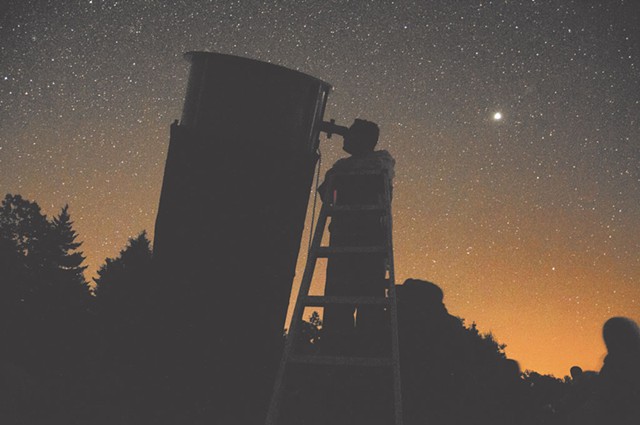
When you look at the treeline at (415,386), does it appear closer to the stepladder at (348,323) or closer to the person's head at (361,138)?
the stepladder at (348,323)

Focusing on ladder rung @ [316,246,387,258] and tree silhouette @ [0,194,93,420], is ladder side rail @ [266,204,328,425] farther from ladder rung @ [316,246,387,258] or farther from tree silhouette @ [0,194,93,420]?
tree silhouette @ [0,194,93,420]

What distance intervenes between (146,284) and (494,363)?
8.94 feet

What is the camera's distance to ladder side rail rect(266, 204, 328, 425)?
2.63 meters

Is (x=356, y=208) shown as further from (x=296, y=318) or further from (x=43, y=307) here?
(x=43, y=307)

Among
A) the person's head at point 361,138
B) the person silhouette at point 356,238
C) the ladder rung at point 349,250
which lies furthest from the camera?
the person's head at point 361,138

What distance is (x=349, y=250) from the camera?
11.0 ft

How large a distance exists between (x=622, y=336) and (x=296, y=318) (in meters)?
2.16

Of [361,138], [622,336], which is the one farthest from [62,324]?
[622,336]

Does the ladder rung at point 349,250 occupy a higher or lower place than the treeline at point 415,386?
higher

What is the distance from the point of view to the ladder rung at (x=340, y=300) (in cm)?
302

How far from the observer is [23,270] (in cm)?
3906

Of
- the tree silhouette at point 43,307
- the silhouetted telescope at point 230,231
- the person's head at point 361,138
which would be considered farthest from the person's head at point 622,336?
the tree silhouette at point 43,307

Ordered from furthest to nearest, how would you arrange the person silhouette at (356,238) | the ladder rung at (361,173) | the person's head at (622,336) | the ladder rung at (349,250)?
the ladder rung at (361,173)
the person silhouette at (356,238)
the ladder rung at (349,250)
the person's head at (622,336)

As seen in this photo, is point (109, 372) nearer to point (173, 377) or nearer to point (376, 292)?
point (173, 377)
